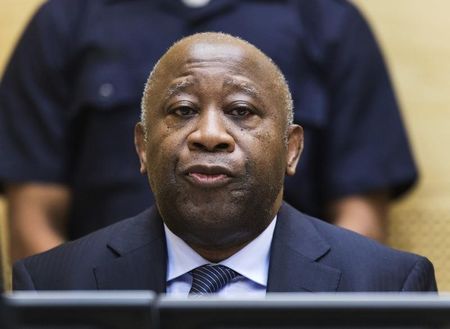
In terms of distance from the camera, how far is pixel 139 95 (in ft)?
10.1

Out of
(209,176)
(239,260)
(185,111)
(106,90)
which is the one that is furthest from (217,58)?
(106,90)

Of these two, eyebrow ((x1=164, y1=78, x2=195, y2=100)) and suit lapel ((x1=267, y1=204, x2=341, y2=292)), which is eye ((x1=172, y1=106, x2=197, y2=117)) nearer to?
eyebrow ((x1=164, y1=78, x2=195, y2=100))

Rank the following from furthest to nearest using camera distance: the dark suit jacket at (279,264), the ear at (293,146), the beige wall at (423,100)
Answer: the beige wall at (423,100)
the ear at (293,146)
the dark suit jacket at (279,264)

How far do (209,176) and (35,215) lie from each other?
4.09 ft

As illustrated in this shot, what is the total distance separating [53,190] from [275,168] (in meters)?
1.22

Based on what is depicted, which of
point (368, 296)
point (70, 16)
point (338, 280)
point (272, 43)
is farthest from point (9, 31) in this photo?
point (368, 296)

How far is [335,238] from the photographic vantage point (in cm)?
220

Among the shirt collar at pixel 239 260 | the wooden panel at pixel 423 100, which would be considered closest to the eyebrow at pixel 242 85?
the shirt collar at pixel 239 260

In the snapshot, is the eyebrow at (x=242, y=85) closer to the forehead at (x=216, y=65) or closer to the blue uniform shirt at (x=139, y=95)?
the forehead at (x=216, y=65)

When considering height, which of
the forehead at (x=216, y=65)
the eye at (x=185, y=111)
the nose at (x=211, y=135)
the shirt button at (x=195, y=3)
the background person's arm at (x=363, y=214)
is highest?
the forehead at (x=216, y=65)

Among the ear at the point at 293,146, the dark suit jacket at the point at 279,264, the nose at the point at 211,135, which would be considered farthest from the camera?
the ear at the point at 293,146

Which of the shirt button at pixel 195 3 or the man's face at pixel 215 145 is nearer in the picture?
the man's face at pixel 215 145

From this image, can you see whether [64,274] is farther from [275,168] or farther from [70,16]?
[70,16]

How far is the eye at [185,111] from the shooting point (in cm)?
204
